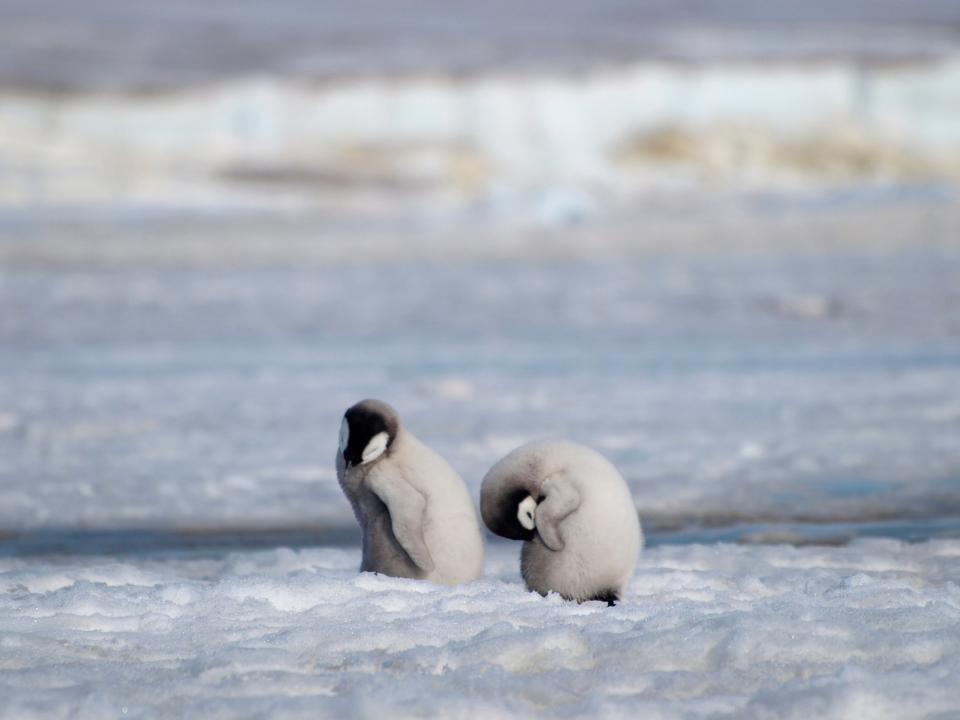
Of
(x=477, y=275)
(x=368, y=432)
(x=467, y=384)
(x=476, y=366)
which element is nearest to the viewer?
(x=368, y=432)

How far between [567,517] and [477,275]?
10.1 m

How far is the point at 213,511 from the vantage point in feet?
15.5

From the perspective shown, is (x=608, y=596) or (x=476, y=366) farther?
(x=476, y=366)

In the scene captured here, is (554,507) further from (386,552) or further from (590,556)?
(386,552)

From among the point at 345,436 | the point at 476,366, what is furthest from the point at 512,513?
the point at 476,366

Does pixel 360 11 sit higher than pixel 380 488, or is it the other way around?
pixel 360 11

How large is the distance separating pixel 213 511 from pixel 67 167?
18.0 metres

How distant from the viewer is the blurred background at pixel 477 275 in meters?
5.25

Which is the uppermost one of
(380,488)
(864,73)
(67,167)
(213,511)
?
(864,73)

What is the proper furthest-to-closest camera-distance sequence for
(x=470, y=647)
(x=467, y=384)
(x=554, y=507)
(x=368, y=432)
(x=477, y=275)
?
(x=477, y=275) → (x=467, y=384) → (x=368, y=432) → (x=554, y=507) → (x=470, y=647)

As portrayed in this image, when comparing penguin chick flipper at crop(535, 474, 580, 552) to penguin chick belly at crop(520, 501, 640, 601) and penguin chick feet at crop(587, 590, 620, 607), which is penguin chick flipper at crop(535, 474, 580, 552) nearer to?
penguin chick belly at crop(520, 501, 640, 601)

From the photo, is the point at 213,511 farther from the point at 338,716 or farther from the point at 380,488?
the point at 338,716

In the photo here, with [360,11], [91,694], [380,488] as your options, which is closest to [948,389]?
[380,488]

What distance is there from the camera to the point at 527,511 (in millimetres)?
3152
